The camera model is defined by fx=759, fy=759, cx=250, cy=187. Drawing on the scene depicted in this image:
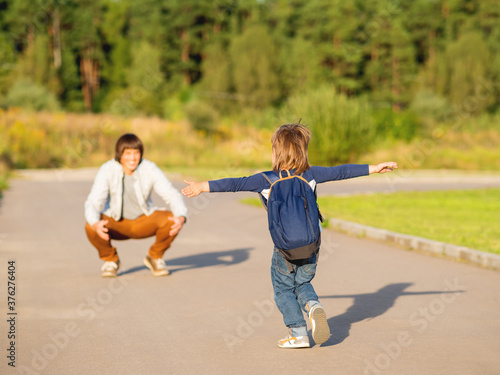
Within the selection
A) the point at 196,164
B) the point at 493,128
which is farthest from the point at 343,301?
the point at 493,128

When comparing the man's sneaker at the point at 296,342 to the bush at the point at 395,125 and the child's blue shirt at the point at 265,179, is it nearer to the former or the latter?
the child's blue shirt at the point at 265,179

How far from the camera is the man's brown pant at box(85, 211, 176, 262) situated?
8.03 meters

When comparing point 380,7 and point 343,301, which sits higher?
point 380,7

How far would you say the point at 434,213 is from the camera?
14.4m

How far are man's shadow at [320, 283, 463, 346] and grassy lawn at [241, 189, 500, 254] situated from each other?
2393 mm

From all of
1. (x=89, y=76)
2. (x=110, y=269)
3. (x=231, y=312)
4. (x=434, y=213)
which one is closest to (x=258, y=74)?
(x=89, y=76)

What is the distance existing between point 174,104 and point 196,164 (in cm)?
2336

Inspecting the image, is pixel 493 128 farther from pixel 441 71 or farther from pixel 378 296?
pixel 378 296

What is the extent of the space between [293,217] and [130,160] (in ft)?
11.3

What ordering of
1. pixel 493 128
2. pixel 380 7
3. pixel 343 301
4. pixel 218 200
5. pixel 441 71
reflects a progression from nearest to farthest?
pixel 343 301
pixel 218 200
pixel 493 128
pixel 441 71
pixel 380 7

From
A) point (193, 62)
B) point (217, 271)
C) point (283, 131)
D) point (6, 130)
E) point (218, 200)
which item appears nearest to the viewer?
Answer: point (283, 131)

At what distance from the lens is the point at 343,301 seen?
22.5 ft

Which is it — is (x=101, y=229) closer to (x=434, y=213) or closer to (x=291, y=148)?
(x=291, y=148)

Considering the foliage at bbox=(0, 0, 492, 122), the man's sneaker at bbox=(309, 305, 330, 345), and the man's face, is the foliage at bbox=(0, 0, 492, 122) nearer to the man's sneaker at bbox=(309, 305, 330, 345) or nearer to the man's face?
the man's face
